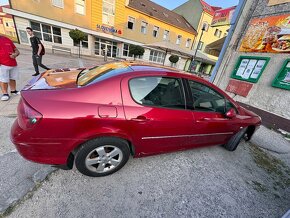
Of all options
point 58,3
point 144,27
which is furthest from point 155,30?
point 58,3

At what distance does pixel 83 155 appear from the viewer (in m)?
1.84

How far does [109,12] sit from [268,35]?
1589 cm

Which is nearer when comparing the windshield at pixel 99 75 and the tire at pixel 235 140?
the windshield at pixel 99 75

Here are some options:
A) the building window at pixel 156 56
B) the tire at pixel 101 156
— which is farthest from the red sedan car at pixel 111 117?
the building window at pixel 156 56

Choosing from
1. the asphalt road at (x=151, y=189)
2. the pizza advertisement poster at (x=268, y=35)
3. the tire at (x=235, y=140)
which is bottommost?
the asphalt road at (x=151, y=189)

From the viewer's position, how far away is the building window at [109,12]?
15.8m

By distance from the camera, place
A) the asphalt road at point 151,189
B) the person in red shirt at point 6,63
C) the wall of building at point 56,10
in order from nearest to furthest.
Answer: the asphalt road at point 151,189 < the person in red shirt at point 6,63 < the wall of building at point 56,10

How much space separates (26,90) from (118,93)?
3.67 ft

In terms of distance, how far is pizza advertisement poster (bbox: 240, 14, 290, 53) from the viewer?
5375 mm

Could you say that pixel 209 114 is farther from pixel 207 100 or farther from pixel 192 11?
pixel 192 11

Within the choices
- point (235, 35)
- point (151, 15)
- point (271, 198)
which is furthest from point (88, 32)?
point (271, 198)

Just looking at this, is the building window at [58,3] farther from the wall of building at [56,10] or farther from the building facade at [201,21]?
the building facade at [201,21]

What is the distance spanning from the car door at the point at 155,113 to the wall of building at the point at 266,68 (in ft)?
17.9

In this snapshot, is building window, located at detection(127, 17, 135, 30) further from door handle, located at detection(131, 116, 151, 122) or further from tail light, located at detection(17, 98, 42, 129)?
tail light, located at detection(17, 98, 42, 129)
